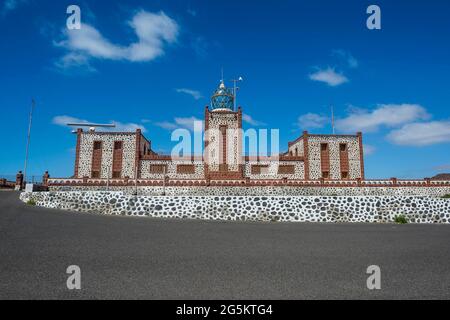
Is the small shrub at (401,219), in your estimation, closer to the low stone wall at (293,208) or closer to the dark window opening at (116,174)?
the low stone wall at (293,208)

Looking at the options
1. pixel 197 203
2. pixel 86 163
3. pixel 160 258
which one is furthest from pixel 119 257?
pixel 86 163

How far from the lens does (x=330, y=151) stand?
Result: 3027 cm

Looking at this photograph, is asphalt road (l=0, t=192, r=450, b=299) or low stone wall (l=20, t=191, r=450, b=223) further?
Result: low stone wall (l=20, t=191, r=450, b=223)

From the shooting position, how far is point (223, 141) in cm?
2961

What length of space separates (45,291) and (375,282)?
162 inches

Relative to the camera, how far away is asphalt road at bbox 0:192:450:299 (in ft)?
11.7

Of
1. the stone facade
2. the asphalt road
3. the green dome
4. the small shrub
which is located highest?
the green dome

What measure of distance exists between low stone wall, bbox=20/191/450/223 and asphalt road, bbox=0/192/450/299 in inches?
120

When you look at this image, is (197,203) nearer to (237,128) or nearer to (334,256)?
(334,256)

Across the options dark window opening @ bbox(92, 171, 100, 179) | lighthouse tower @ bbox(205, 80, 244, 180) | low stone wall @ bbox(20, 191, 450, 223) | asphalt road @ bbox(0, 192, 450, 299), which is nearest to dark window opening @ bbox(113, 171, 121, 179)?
dark window opening @ bbox(92, 171, 100, 179)

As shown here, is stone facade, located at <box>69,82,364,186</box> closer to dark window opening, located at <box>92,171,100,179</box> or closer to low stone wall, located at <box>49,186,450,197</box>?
dark window opening, located at <box>92,171,100,179</box>

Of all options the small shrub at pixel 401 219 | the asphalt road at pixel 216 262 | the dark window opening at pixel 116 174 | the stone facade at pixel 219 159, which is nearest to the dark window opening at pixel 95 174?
the stone facade at pixel 219 159

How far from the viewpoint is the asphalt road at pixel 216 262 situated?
3.58 meters
